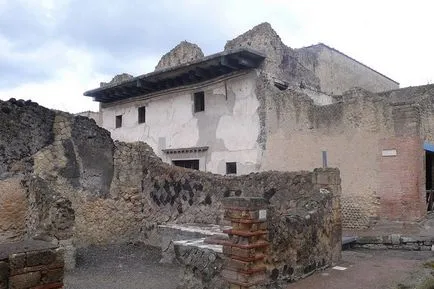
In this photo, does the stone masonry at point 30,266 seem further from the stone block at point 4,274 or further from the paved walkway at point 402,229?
the paved walkway at point 402,229

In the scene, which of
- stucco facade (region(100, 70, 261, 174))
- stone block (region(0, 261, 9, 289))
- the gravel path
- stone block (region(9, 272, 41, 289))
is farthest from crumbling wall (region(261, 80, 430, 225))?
stone block (region(0, 261, 9, 289))

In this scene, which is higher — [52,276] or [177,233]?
[52,276]

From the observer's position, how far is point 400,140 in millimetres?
10211

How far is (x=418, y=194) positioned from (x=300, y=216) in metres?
5.77

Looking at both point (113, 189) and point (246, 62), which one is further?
point (246, 62)

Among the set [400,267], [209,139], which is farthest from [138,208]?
[400,267]

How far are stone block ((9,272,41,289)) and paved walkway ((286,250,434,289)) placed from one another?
3.15 metres

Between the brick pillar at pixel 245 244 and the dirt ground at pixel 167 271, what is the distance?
3.00 feet

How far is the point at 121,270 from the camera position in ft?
23.7

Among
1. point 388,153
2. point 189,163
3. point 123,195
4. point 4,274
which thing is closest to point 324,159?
point 388,153

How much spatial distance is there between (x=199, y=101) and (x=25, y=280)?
39.5 ft

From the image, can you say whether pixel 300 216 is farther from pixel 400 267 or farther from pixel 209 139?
pixel 209 139

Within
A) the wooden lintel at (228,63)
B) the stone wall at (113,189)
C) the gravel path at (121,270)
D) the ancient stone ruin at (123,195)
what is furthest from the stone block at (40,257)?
the wooden lintel at (228,63)

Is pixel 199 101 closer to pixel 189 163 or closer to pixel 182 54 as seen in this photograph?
pixel 189 163
